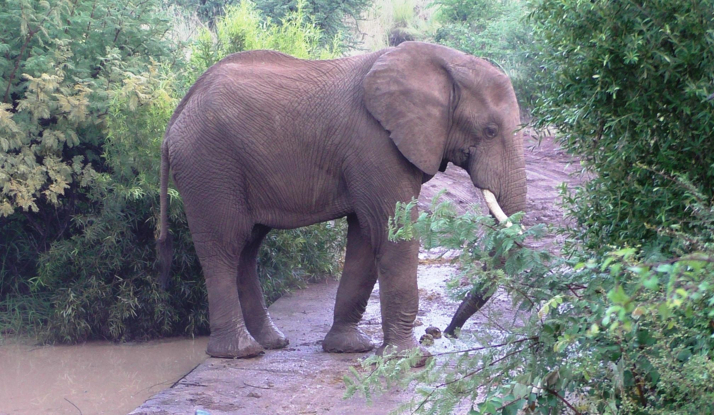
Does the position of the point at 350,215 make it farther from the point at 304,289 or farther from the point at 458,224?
the point at 458,224

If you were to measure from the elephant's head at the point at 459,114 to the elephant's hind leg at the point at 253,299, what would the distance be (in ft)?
5.30

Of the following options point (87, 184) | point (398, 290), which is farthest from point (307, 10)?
point (398, 290)

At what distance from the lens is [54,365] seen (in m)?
7.29

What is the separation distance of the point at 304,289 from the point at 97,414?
2875 millimetres

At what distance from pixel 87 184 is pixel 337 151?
287cm

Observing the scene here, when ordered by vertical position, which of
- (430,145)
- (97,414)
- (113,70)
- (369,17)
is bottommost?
(97,414)

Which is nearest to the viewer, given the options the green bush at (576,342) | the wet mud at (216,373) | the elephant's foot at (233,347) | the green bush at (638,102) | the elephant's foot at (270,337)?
the green bush at (576,342)

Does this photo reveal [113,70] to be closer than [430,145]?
No

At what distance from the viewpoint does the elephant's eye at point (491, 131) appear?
596 centimetres

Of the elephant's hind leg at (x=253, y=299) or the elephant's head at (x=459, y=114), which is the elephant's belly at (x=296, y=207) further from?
the elephant's head at (x=459, y=114)

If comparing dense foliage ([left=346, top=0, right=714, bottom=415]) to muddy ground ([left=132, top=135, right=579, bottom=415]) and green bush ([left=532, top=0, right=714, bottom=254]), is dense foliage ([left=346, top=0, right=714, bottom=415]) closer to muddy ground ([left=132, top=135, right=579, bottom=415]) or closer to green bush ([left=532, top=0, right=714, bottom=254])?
green bush ([left=532, top=0, right=714, bottom=254])

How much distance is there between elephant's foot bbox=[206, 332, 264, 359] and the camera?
616cm

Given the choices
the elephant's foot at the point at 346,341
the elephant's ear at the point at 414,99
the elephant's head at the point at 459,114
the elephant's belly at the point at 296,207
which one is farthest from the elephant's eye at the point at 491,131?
the elephant's foot at the point at 346,341

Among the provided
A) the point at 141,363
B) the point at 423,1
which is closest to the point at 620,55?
the point at 141,363
